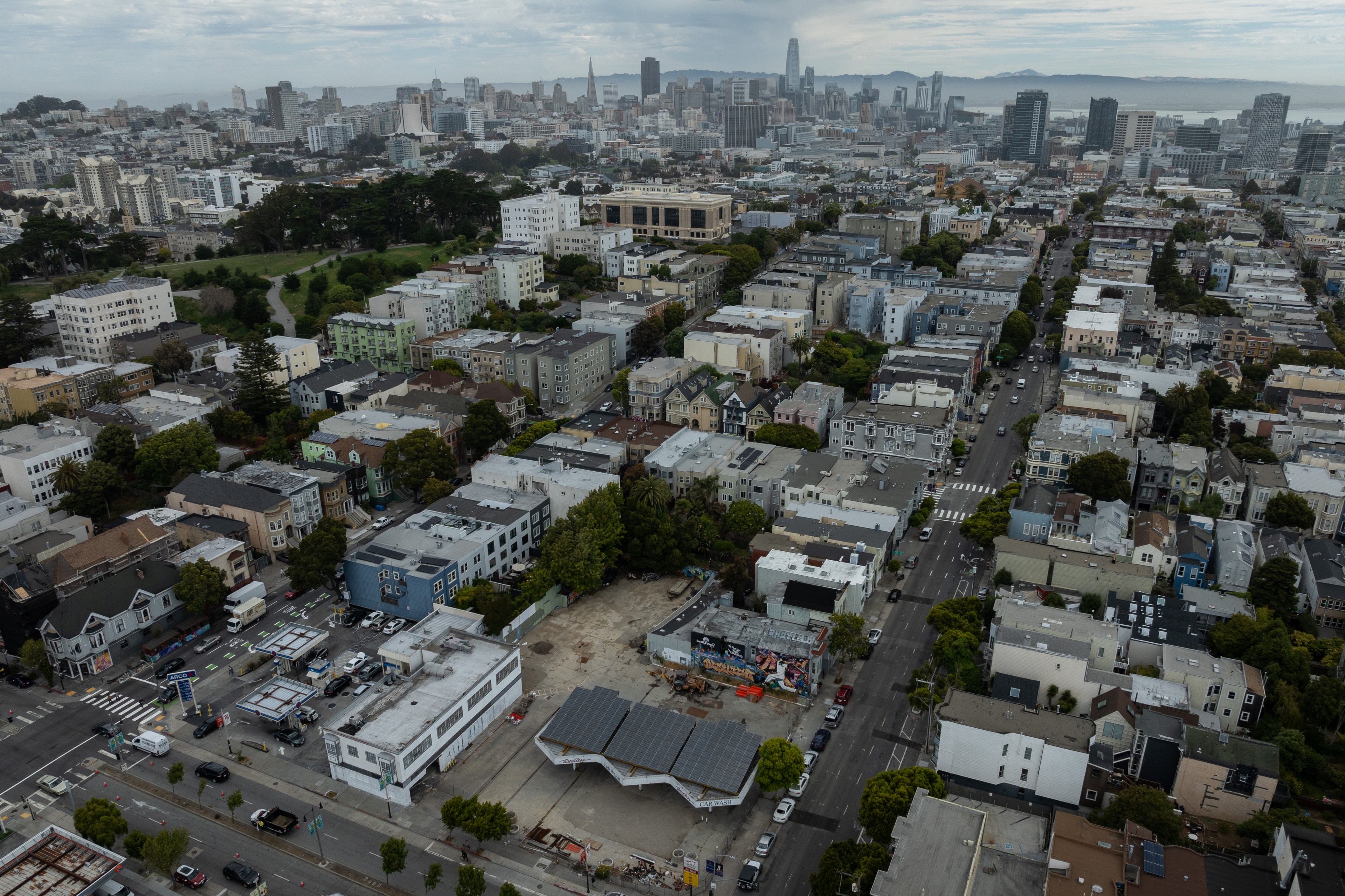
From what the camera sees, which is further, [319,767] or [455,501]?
[455,501]

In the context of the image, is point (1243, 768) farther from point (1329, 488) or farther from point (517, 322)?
point (517, 322)

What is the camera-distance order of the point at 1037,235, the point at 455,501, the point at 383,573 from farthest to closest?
the point at 1037,235
the point at 455,501
the point at 383,573

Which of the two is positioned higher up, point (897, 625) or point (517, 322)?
point (517, 322)

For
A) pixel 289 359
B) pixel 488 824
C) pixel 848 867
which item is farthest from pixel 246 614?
pixel 289 359

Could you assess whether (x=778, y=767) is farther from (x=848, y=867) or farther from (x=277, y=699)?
(x=277, y=699)

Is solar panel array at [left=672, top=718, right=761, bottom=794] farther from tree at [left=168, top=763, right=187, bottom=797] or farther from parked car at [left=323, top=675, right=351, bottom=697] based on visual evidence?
tree at [left=168, top=763, right=187, bottom=797]

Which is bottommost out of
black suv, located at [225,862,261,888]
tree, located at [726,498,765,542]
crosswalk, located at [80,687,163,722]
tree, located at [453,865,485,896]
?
black suv, located at [225,862,261,888]

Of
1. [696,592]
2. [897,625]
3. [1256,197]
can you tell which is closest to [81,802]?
[696,592]

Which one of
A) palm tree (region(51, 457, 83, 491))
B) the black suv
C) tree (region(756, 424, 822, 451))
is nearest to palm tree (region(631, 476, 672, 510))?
tree (region(756, 424, 822, 451))
